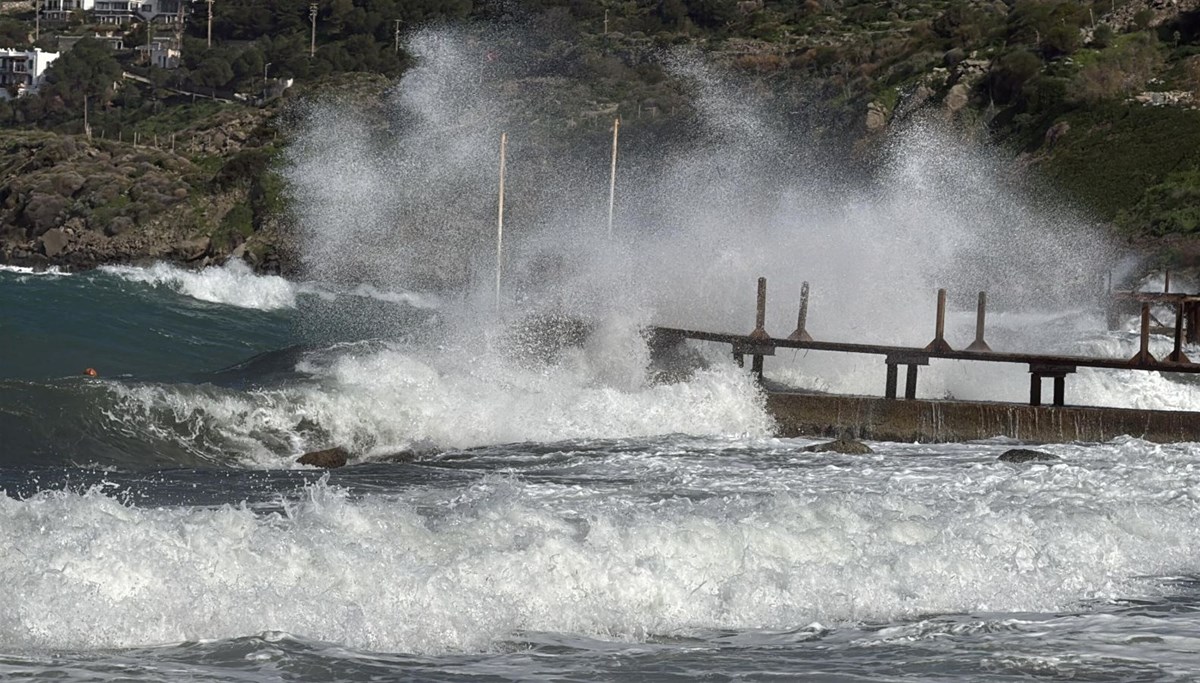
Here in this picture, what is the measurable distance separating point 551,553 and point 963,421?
10953 millimetres

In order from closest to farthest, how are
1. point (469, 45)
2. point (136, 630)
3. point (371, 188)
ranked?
point (136, 630)
point (371, 188)
point (469, 45)

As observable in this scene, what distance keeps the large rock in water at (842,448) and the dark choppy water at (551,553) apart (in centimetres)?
47

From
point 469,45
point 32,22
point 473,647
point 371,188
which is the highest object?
point 32,22

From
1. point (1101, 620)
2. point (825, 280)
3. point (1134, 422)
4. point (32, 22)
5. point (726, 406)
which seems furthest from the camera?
point (32, 22)

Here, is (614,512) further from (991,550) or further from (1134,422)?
(1134,422)

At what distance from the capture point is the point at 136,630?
9.28m

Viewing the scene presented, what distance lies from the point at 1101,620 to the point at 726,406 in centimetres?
1126

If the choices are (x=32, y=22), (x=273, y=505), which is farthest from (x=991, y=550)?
(x=32, y=22)

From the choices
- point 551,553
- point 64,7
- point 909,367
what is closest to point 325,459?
point 551,553

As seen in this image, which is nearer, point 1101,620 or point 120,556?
point 120,556

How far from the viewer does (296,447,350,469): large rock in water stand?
1755 cm

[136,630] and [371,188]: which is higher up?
[371,188]

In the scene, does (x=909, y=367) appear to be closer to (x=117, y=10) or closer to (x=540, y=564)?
(x=540, y=564)

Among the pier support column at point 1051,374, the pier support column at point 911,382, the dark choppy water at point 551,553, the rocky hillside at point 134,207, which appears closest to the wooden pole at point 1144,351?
the pier support column at point 1051,374
